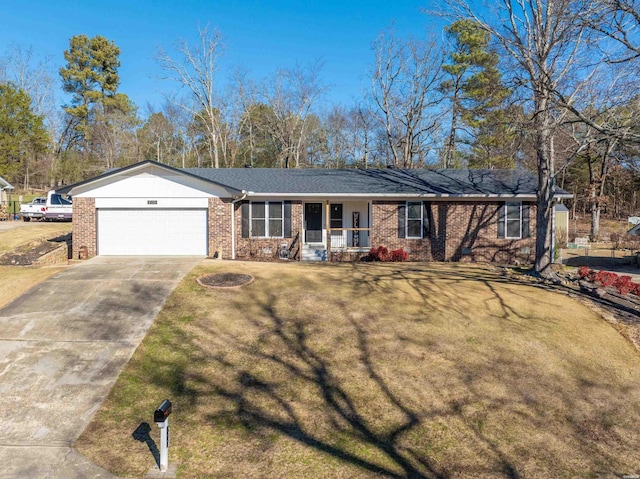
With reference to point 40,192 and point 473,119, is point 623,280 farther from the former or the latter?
point 40,192

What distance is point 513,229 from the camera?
17.0m

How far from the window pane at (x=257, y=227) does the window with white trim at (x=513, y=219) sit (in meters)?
9.85

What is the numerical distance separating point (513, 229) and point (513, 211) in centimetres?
74

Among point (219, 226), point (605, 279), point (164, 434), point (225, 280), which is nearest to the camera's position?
point (164, 434)

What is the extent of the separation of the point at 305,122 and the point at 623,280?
30391 mm

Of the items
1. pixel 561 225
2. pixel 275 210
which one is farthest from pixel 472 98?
pixel 275 210

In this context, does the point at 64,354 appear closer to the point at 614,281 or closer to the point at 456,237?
the point at 456,237

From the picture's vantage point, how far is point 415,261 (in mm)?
16750

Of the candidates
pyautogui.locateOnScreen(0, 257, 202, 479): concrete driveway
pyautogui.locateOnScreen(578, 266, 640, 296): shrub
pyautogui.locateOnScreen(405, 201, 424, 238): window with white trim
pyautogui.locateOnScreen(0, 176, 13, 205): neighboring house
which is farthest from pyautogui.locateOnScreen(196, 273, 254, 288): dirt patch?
pyautogui.locateOnScreen(0, 176, 13, 205): neighboring house

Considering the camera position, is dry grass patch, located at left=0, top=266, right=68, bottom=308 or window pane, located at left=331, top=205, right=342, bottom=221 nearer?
dry grass patch, located at left=0, top=266, right=68, bottom=308

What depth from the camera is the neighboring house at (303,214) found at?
14.9 meters

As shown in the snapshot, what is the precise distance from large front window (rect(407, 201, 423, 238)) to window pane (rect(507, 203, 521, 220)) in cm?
360

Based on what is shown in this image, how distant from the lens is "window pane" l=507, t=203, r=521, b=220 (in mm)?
16938

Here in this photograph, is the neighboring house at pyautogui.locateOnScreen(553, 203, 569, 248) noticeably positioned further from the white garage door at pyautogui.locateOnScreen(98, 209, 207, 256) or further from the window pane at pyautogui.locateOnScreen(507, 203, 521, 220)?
the white garage door at pyautogui.locateOnScreen(98, 209, 207, 256)
